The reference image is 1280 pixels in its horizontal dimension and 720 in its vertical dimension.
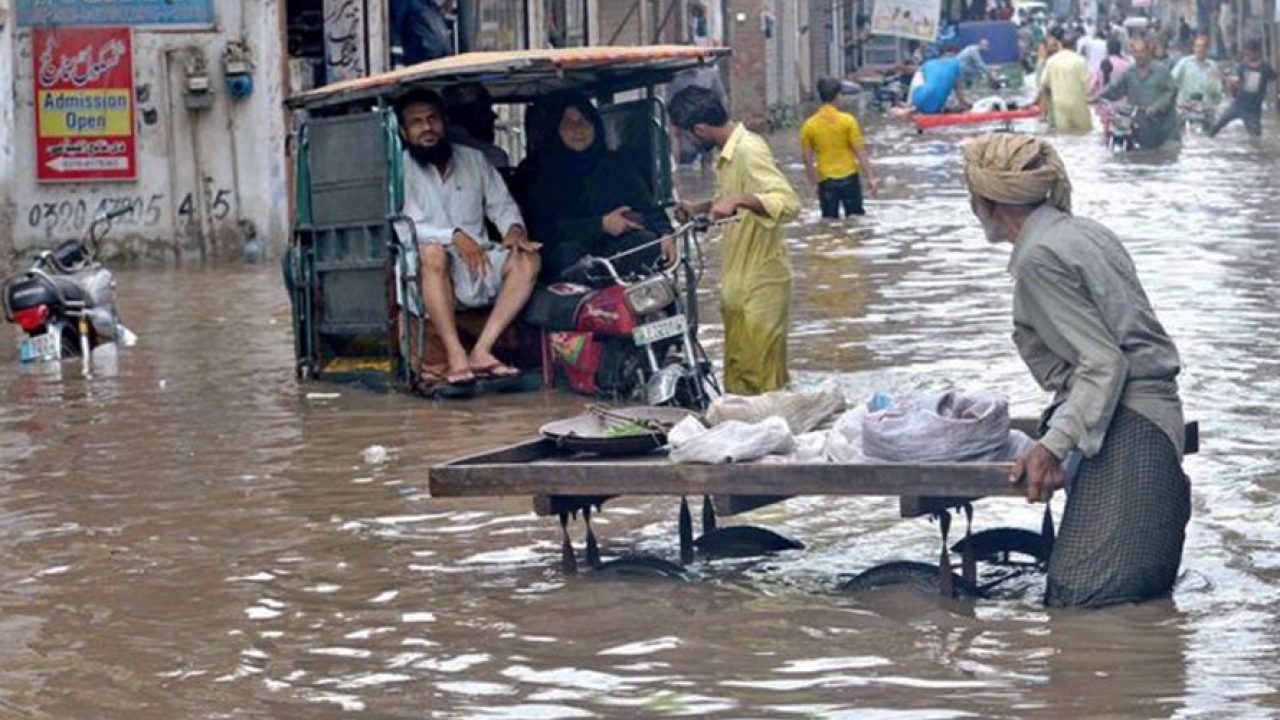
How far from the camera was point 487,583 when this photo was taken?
9.01m

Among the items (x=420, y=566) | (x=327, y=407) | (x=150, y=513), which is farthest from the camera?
(x=327, y=407)

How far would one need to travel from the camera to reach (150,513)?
10.6 m

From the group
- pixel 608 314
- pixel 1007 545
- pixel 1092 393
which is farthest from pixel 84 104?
pixel 1092 393

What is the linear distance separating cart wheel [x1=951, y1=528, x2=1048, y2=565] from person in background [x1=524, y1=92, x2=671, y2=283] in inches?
214

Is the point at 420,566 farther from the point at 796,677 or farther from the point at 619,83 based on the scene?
the point at 619,83

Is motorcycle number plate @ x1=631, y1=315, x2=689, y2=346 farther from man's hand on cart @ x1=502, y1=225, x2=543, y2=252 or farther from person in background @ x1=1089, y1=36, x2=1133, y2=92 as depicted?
person in background @ x1=1089, y1=36, x2=1133, y2=92

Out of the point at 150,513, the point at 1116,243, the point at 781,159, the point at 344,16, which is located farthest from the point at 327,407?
the point at 781,159

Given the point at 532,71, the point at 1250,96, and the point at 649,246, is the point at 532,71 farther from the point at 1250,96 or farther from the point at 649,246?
the point at 1250,96

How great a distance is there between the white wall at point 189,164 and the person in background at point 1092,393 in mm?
15467

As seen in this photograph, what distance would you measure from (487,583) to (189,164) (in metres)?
14.6

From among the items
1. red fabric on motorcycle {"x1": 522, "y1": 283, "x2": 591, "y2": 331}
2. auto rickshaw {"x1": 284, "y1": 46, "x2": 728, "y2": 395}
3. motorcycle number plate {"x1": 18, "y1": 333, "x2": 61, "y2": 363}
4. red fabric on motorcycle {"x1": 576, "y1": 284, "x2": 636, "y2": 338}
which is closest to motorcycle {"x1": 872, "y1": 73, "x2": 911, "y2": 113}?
motorcycle number plate {"x1": 18, "y1": 333, "x2": 61, "y2": 363}

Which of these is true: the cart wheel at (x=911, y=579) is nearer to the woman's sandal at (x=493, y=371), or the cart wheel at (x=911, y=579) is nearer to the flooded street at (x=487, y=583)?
the flooded street at (x=487, y=583)

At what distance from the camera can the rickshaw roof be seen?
13133 mm

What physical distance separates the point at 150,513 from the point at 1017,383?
470cm
